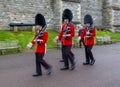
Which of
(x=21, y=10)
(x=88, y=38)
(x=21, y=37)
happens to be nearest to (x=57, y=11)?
(x=21, y=10)

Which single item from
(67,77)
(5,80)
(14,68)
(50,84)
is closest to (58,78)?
(67,77)

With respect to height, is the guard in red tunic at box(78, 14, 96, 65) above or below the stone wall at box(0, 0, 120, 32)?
below

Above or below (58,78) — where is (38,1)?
above

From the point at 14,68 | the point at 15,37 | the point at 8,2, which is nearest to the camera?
the point at 14,68

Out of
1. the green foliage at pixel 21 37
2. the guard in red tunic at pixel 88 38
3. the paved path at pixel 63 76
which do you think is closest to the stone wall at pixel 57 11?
the green foliage at pixel 21 37

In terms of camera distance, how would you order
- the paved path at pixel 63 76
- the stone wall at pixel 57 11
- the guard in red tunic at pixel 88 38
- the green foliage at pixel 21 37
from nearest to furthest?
the paved path at pixel 63 76
the guard in red tunic at pixel 88 38
the green foliage at pixel 21 37
the stone wall at pixel 57 11

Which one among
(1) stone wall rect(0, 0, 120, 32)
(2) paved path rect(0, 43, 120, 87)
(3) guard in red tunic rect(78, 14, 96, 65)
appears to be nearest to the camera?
(2) paved path rect(0, 43, 120, 87)

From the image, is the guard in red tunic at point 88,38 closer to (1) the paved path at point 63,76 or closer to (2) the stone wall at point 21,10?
(1) the paved path at point 63,76

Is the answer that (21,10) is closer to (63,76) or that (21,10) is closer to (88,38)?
(88,38)

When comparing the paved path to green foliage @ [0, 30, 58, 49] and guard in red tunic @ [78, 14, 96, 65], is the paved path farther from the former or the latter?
green foliage @ [0, 30, 58, 49]

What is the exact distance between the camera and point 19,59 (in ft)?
47.2

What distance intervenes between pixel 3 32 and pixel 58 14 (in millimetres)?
6040

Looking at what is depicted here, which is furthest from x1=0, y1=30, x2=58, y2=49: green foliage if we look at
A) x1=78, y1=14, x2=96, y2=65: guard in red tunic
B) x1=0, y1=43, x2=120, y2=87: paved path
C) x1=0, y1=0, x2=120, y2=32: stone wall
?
x1=78, y1=14, x2=96, y2=65: guard in red tunic

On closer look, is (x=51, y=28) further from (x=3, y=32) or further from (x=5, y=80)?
(x=5, y=80)
